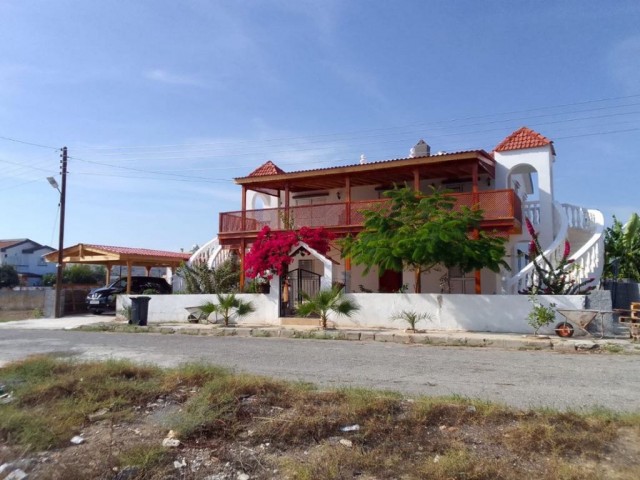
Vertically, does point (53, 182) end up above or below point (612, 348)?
above

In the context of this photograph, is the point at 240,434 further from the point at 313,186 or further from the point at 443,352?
the point at 313,186

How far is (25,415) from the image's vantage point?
18.7 ft

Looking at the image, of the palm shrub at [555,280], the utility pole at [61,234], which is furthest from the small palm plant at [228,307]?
the utility pole at [61,234]

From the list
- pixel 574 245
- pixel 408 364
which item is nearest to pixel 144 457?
pixel 408 364

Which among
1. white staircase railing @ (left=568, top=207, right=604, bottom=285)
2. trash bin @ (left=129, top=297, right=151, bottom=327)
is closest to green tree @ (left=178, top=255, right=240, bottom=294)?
trash bin @ (left=129, top=297, right=151, bottom=327)

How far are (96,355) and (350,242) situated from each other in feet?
30.7

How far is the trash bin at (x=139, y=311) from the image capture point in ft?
66.6

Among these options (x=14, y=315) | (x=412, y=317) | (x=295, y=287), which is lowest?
(x=14, y=315)

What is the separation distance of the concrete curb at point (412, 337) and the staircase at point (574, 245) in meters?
3.22

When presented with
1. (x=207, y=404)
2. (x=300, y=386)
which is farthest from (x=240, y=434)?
(x=300, y=386)

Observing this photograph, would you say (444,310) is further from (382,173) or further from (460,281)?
(382,173)

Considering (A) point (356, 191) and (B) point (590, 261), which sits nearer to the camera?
(B) point (590, 261)

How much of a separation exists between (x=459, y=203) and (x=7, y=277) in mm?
52795

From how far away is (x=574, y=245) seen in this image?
22.0m
